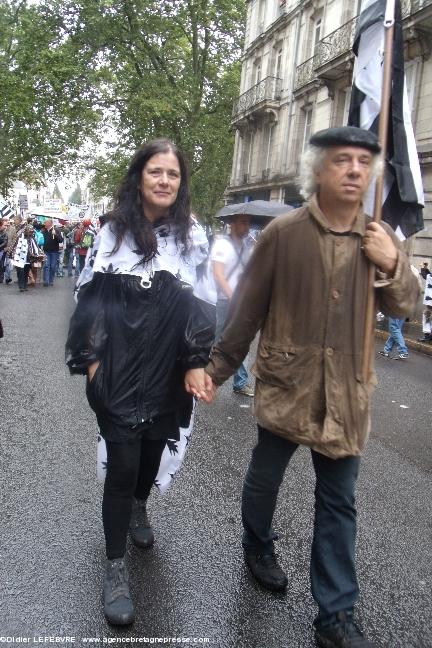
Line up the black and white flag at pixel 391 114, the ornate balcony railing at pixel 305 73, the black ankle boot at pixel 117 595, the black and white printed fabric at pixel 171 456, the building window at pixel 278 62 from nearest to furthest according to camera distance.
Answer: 1. the black ankle boot at pixel 117 595
2. the black and white flag at pixel 391 114
3. the black and white printed fabric at pixel 171 456
4. the ornate balcony railing at pixel 305 73
5. the building window at pixel 278 62

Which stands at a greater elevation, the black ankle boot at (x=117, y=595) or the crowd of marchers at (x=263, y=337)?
the crowd of marchers at (x=263, y=337)

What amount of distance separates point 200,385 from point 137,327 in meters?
0.38

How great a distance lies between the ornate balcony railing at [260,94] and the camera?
91.0ft

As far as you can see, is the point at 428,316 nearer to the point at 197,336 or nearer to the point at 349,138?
the point at 197,336

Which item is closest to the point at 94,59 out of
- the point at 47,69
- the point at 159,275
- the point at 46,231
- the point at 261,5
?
the point at 47,69

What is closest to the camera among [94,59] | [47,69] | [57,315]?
[57,315]

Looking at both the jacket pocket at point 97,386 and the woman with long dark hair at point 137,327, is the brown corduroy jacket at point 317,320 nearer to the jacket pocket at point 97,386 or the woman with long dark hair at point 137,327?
the woman with long dark hair at point 137,327

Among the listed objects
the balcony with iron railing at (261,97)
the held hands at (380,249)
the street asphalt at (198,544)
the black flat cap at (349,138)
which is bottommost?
the street asphalt at (198,544)

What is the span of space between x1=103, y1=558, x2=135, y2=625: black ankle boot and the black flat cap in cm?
195

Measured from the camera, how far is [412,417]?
6.29m

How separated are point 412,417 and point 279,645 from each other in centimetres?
417

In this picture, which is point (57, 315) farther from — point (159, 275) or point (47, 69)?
point (47, 69)

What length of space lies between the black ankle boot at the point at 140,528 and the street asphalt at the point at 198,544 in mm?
49

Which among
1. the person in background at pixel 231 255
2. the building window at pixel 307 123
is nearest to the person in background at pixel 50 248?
the building window at pixel 307 123
